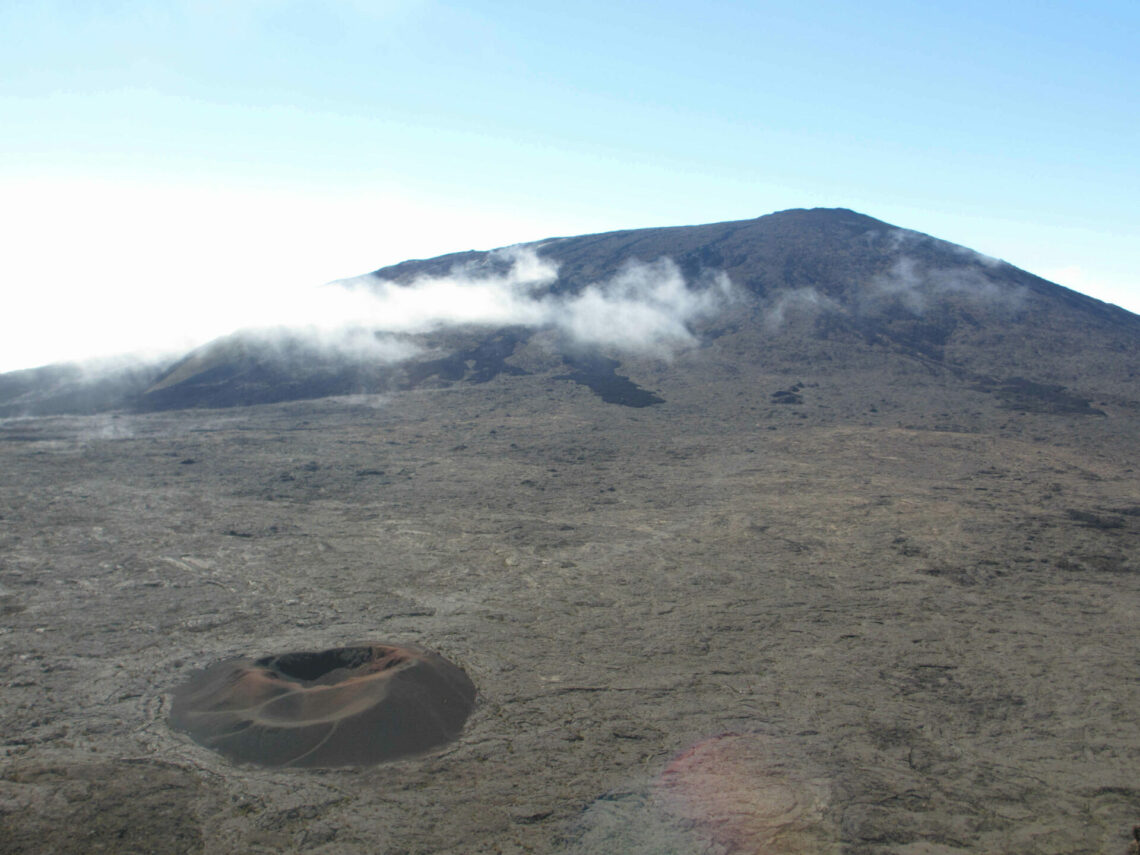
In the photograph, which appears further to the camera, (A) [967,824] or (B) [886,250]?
(B) [886,250]

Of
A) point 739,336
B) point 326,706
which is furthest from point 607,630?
point 739,336

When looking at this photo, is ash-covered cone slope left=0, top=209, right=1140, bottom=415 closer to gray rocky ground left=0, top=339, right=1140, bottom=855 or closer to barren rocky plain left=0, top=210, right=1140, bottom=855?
barren rocky plain left=0, top=210, right=1140, bottom=855

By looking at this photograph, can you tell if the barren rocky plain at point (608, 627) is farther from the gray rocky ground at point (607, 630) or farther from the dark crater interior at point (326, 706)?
the dark crater interior at point (326, 706)

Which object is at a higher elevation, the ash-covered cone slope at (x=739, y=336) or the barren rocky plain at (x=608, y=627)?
the ash-covered cone slope at (x=739, y=336)

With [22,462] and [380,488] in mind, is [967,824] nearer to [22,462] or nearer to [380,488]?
[380,488]

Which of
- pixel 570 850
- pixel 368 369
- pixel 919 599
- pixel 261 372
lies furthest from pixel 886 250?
pixel 570 850

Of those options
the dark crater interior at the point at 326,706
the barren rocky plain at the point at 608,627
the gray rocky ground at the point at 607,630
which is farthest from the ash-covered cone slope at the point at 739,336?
the dark crater interior at the point at 326,706
